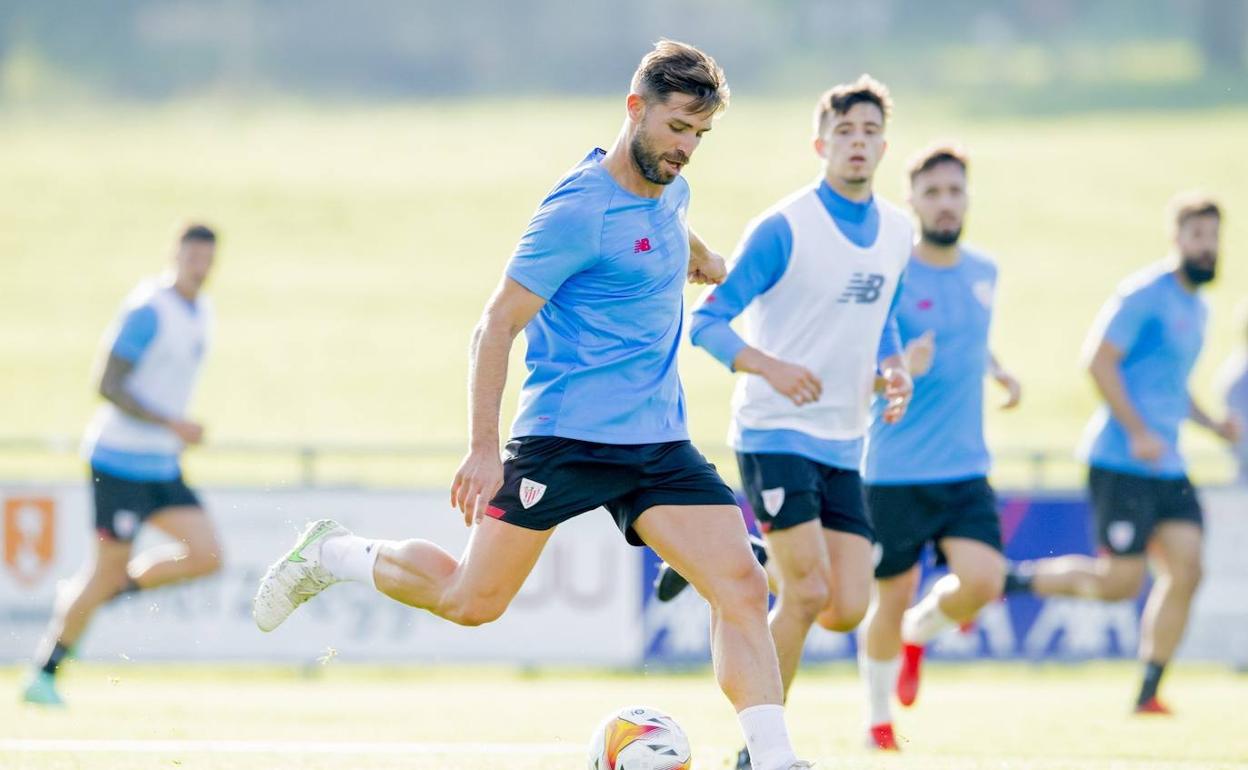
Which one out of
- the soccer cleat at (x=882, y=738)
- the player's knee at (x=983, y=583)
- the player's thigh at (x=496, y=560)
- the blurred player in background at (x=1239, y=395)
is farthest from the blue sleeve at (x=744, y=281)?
the blurred player in background at (x=1239, y=395)

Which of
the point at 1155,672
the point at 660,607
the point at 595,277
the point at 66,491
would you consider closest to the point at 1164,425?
the point at 1155,672

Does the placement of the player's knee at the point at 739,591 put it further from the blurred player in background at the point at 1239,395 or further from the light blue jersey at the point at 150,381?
the blurred player in background at the point at 1239,395

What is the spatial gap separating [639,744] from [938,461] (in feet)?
10.6

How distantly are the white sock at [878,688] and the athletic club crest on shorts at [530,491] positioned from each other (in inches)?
Result: 125

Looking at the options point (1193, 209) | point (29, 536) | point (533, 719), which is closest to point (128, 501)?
point (29, 536)

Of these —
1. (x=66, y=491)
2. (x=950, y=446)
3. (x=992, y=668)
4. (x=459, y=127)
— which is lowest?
(x=992, y=668)

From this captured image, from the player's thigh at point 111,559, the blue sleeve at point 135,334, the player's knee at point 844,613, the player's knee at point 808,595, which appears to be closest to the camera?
the player's knee at point 808,595

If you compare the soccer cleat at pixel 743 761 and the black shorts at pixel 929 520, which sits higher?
the black shorts at pixel 929 520

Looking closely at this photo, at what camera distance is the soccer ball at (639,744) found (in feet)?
21.3

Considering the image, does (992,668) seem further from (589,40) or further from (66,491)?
(589,40)

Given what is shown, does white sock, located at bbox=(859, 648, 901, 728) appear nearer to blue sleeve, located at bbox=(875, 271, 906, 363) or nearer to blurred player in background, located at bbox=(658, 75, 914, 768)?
blurred player in background, located at bbox=(658, 75, 914, 768)

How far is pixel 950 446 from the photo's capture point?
926 centimetres

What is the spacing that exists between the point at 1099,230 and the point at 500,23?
87.2 ft

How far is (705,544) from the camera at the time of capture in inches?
254
